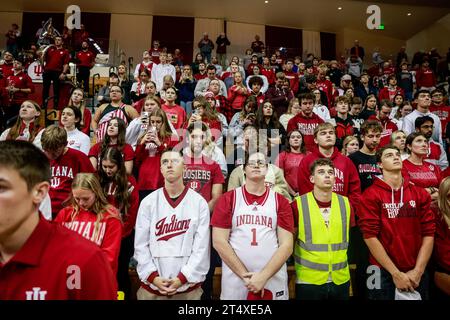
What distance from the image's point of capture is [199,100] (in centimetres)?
568

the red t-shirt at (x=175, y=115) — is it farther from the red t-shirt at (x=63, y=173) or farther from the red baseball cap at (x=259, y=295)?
the red baseball cap at (x=259, y=295)

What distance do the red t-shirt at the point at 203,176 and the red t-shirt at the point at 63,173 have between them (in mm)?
940

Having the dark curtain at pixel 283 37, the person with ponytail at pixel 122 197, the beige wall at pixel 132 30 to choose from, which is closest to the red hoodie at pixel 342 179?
the person with ponytail at pixel 122 197

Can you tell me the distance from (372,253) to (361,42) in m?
16.9

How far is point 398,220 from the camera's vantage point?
10.0ft

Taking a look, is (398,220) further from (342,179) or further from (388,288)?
(342,179)

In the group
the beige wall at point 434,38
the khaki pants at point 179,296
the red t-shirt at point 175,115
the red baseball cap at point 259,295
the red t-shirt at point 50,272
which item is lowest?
the khaki pants at point 179,296

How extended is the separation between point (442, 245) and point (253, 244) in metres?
1.52

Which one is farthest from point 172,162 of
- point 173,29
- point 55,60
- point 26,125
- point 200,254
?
point 173,29

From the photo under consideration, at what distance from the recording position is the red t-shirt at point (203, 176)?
12.0 feet

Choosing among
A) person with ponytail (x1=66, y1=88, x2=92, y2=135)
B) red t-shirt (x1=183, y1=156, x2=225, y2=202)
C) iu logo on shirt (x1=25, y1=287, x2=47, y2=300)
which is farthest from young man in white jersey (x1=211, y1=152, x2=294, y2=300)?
person with ponytail (x1=66, y1=88, x2=92, y2=135)

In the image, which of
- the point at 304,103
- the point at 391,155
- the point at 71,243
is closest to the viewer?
the point at 71,243

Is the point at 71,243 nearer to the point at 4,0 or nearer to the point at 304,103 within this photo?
the point at 304,103

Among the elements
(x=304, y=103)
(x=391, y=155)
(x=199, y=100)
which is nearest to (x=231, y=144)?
(x=199, y=100)
